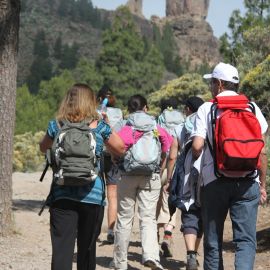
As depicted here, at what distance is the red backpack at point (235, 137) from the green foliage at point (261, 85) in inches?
441

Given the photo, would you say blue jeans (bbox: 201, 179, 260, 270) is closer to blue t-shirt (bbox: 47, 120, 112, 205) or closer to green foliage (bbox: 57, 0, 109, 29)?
Answer: blue t-shirt (bbox: 47, 120, 112, 205)

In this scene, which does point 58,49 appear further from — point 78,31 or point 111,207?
point 111,207

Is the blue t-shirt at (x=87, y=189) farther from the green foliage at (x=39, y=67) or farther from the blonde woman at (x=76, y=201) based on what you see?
the green foliage at (x=39, y=67)

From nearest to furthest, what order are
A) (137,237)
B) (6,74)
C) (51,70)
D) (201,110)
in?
1. (201,110)
2. (6,74)
3. (137,237)
4. (51,70)

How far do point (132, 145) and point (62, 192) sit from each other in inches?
75.4

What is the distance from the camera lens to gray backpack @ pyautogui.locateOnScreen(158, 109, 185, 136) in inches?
318

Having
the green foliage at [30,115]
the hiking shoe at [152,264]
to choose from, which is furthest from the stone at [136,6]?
the hiking shoe at [152,264]

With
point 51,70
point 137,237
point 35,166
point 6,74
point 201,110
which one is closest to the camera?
point 201,110

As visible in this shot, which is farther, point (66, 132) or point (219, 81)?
point (219, 81)

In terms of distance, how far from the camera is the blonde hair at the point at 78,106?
14.6 feet

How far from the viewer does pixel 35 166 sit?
2755cm

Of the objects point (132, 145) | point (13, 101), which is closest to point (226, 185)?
point (132, 145)

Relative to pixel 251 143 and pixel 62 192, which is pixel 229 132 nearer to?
pixel 251 143

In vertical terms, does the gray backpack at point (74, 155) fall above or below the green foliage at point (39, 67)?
below
